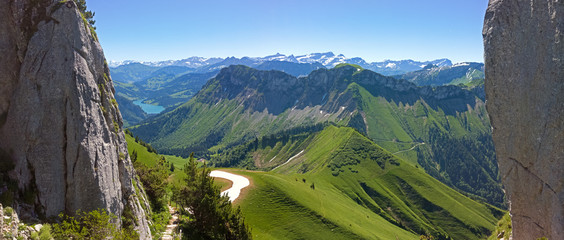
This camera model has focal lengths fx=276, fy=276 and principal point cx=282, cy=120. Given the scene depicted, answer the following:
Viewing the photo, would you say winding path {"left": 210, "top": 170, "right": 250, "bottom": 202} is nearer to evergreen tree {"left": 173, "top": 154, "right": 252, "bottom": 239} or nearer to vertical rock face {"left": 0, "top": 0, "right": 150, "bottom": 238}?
evergreen tree {"left": 173, "top": 154, "right": 252, "bottom": 239}

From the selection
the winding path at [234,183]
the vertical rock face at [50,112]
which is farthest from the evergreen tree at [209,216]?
the winding path at [234,183]

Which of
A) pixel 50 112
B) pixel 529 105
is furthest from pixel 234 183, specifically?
pixel 529 105

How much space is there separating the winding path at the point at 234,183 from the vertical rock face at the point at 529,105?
64.0m

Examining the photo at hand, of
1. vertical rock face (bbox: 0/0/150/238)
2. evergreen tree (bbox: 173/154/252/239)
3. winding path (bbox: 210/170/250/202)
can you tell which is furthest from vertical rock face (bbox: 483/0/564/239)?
winding path (bbox: 210/170/250/202)

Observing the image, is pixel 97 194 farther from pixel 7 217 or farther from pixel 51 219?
pixel 7 217

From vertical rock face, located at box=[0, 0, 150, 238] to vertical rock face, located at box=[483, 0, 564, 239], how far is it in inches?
1543

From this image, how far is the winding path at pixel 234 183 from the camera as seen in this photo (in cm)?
8093

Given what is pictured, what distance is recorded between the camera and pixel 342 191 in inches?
7392

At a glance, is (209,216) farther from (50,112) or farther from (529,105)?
(529,105)

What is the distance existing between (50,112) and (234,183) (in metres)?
69.6

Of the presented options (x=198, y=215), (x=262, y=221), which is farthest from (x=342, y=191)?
(x=198, y=215)

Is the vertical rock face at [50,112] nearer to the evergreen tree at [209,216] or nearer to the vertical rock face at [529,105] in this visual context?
the evergreen tree at [209,216]

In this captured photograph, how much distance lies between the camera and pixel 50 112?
25281mm

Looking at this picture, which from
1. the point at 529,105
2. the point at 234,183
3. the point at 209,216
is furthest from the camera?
the point at 234,183
